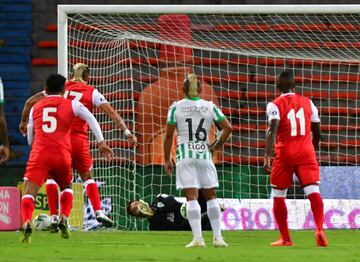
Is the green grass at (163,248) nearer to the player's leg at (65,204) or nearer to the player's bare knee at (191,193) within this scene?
the player's leg at (65,204)

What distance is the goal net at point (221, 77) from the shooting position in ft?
59.7

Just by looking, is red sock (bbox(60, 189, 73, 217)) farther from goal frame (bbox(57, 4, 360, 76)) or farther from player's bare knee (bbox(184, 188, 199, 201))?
goal frame (bbox(57, 4, 360, 76))

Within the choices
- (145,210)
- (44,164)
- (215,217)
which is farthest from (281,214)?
(145,210)

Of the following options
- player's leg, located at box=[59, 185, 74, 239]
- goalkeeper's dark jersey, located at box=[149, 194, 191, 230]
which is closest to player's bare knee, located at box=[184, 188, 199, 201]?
player's leg, located at box=[59, 185, 74, 239]

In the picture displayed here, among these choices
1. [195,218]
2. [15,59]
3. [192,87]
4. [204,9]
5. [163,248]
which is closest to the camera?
[163,248]

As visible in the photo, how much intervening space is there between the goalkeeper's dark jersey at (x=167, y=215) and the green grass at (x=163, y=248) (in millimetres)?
1167

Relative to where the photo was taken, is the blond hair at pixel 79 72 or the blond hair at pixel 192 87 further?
the blond hair at pixel 79 72

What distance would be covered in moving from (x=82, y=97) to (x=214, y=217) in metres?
2.91

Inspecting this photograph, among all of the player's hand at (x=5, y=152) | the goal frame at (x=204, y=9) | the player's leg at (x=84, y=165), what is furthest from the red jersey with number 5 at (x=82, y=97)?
the goal frame at (x=204, y=9)

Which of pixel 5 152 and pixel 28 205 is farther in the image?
pixel 28 205

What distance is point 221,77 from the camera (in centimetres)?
1997

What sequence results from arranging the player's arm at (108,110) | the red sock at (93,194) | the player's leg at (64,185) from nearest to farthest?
the player's leg at (64,185) → the player's arm at (108,110) → the red sock at (93,194)

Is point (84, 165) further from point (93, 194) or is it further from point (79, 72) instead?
point (79, 72)

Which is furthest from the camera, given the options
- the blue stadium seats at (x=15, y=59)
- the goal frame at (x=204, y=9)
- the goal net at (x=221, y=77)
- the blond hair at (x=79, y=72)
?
the blue stadium seats at (x=15, y=59)
